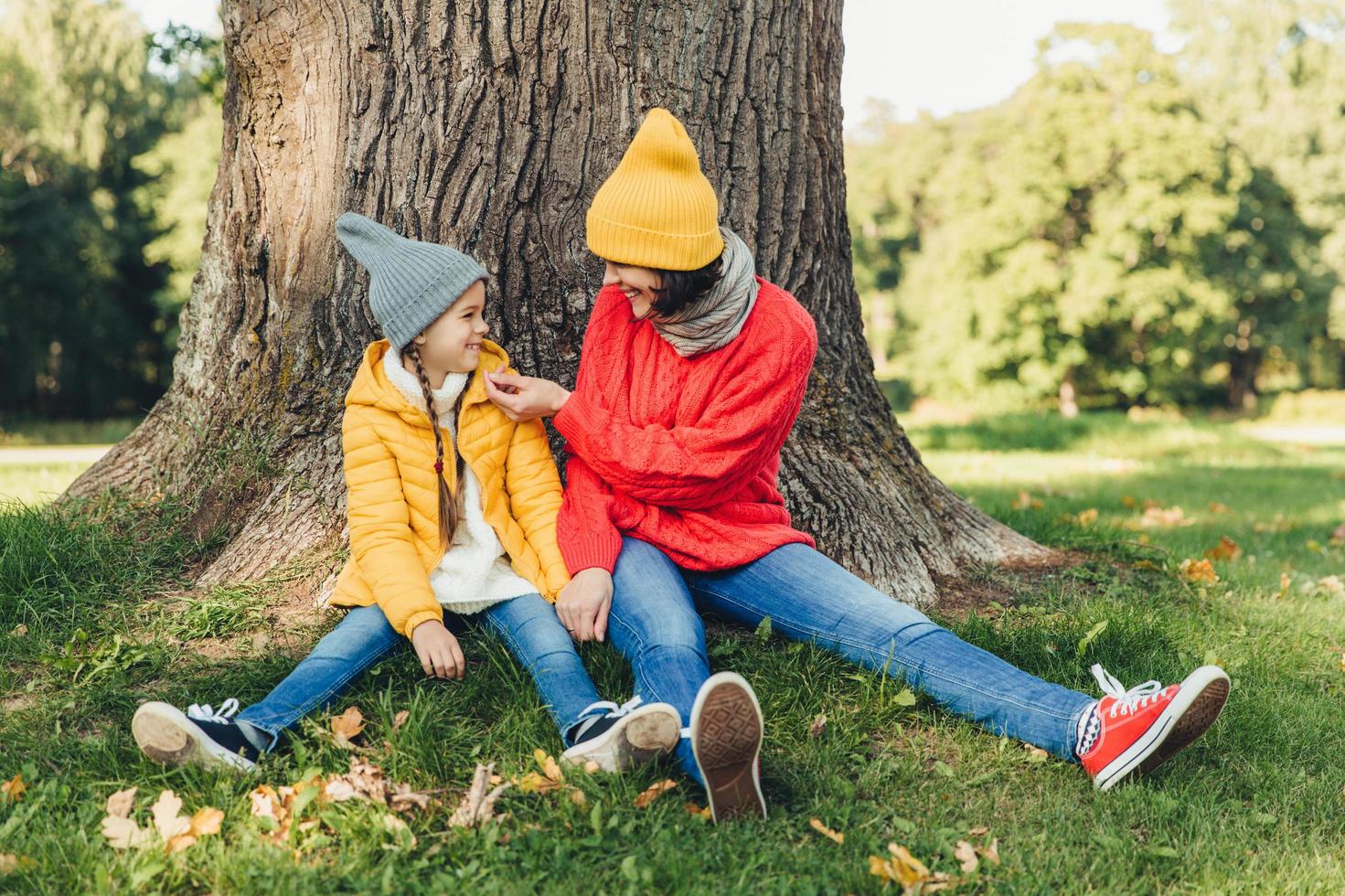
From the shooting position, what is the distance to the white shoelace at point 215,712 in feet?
8.52

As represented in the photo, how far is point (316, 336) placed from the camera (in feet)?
12.3

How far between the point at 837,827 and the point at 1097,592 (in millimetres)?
2066

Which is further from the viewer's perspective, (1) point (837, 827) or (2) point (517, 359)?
(2) point (517, 359)

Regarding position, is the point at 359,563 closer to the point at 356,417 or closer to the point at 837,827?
the point at 356,417

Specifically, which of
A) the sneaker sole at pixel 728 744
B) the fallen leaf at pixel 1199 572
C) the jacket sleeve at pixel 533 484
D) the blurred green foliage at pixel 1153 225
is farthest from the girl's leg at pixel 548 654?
the blurred green foliage at pixel 1153 225

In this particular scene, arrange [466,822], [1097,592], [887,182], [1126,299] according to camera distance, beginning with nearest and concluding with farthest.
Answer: [466,822] < [1097,592] < [1126,299] < [887,182]

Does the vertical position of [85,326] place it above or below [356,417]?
below

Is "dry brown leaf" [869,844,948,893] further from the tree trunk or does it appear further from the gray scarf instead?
the tree trunk

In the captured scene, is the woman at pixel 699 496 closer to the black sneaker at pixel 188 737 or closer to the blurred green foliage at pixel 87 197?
the black sneaker at pixel 188 737

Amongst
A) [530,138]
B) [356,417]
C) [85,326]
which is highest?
[530,138]

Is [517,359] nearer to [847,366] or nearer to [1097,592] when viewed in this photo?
[847,366]

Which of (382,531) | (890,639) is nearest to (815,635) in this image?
(890,639)

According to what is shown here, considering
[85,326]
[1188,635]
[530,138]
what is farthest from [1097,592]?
[85,326]

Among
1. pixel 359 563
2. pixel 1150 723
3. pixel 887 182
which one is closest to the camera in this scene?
pixel 1150 723
